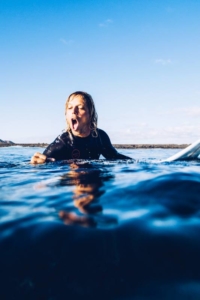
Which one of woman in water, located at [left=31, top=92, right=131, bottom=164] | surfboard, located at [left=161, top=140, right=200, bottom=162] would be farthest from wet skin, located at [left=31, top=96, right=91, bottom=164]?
surfboard, located at [left=161, top=140, right=200, bottom=162]

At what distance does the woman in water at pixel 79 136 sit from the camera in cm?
620

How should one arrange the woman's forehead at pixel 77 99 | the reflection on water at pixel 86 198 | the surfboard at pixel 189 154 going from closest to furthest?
the reflection on water at pixel 86 198
the surfboard at pixel 189 154
the woman's forehead at pixel 77 99

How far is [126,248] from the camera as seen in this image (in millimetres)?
1406

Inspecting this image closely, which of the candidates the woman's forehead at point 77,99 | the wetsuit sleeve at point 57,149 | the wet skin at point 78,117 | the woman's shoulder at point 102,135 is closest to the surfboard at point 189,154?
the woman's shoulder at point 102,135

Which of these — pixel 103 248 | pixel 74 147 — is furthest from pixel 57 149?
pixel 103 248

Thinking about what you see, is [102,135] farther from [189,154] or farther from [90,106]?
[189,154]

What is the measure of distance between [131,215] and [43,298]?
91cm

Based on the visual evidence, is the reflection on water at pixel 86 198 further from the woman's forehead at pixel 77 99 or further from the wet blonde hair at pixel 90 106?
the woman's forehead at pixel 77 99

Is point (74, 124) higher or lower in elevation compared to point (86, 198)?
higher

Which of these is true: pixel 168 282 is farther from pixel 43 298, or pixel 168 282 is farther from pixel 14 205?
pixel 14 205

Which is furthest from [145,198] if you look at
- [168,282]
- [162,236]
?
[168,282]

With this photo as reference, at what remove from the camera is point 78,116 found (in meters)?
6.31

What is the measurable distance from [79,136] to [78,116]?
51 centimetres

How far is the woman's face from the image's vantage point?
20.6 ft
